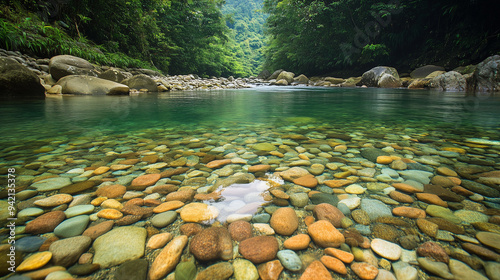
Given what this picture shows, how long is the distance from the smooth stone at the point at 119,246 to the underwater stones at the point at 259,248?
295 mm

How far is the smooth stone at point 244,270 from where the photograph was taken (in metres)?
0.55

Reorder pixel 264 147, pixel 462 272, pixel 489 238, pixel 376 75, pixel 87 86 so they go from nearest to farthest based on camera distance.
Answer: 1. pixel 462 272
2. pixel 489 238
3. pixel 264 147
4. pixel 87 86
5. pixel 376 75

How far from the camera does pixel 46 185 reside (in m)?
0.98

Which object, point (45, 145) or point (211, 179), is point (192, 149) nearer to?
point (211, 179)

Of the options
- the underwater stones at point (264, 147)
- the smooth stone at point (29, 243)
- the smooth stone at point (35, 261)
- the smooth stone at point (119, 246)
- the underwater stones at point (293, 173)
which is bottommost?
the smooth stone at point (119, 246)

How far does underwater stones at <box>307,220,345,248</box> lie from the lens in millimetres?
660

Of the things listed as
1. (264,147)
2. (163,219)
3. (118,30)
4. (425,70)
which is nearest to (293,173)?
(264,147)

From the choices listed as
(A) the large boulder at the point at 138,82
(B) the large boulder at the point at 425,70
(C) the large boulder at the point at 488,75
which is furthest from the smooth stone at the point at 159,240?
(B) the large boulder at the point at 425,70

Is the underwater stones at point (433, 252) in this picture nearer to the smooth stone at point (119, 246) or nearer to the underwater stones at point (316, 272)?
the underwater stones at point (316, 272)

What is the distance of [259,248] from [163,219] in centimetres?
37

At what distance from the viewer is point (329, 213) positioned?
0.80 metres

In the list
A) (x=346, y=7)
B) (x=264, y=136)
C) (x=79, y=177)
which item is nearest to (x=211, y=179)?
(x=79, y=177)

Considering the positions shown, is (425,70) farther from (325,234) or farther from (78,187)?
(78,187)

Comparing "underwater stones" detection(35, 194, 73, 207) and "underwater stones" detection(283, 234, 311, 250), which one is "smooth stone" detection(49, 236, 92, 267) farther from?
"underwater stones" detection(283, 234, 311, 250)
